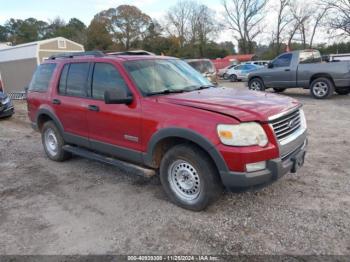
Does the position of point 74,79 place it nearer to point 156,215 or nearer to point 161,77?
point 161,77

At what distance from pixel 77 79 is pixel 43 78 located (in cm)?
124

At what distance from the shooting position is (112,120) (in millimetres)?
4508

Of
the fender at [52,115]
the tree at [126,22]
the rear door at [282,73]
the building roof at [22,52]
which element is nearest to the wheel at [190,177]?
the fender at [52,115]

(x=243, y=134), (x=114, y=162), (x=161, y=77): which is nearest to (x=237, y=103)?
(x=243, y=134)

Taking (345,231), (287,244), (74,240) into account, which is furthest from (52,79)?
(345,231)

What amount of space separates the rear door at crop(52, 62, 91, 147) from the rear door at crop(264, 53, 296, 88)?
973 cm

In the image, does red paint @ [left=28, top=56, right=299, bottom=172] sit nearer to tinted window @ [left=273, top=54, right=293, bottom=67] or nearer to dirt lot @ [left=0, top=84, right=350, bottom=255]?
dirt lot @ [left=0, top=84, right=350, bottom=255]

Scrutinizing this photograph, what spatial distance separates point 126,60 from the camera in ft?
15.0

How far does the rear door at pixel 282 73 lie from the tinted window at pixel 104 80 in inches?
385

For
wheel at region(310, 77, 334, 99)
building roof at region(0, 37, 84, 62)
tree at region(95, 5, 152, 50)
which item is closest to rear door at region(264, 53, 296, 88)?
wheel at region(310, 77, 334, 99)

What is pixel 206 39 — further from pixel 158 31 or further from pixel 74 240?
pixel 74 240

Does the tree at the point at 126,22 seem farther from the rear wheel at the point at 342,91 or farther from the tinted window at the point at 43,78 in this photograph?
the tinted window at the point at 43,78

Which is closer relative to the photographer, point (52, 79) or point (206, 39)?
point (52, 79)

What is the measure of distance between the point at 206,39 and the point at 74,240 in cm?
6230
